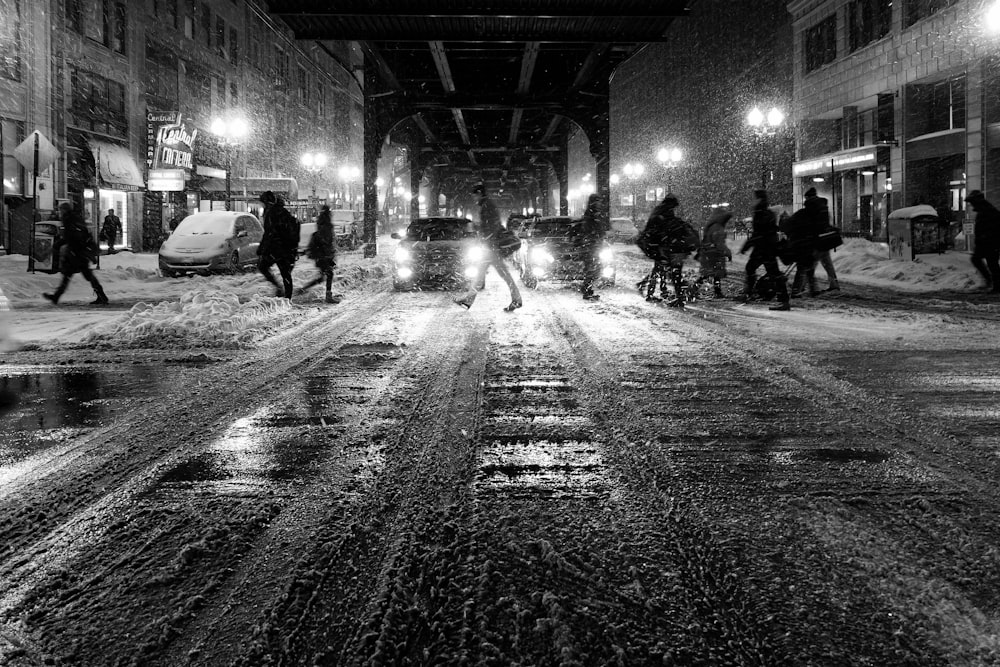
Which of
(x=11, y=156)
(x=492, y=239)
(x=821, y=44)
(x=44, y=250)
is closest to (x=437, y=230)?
(x=492, y=239)

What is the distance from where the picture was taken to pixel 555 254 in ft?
53.1

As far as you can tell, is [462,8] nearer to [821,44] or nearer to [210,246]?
[210,246]

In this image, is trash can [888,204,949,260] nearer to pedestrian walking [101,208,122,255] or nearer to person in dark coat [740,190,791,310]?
person in dark coat [740,190,791,310]

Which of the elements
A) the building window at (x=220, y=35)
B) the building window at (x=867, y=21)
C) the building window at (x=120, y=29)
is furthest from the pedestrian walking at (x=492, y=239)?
the building window at (x=220, y=35)

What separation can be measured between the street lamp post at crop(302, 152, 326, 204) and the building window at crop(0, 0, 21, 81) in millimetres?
28119

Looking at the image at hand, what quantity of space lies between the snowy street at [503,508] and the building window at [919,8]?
25.7 metres

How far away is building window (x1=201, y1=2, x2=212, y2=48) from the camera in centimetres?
4131

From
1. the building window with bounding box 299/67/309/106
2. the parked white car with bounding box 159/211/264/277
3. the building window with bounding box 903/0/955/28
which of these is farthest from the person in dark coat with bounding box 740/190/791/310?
the building window with bounding box 299/67/309/106

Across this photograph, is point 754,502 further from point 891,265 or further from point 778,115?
point 778,115

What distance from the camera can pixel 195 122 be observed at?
4084 cm

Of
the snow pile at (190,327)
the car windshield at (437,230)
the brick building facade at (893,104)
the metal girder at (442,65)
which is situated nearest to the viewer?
the snow pile at (190,327)

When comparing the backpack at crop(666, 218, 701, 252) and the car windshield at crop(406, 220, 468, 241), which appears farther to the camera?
the car windshield at crop(406, 220, 468, 241)

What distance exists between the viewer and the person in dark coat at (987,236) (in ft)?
42.4

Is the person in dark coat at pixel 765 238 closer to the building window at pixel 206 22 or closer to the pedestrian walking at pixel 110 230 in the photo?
the pedestrian walking at pixel 110 230
